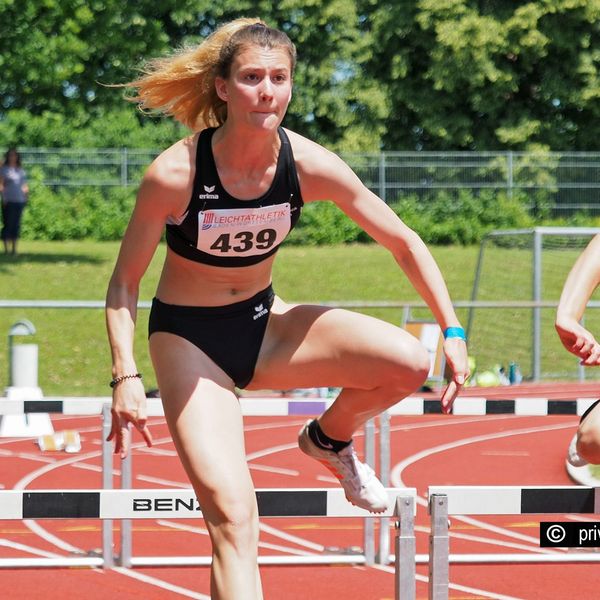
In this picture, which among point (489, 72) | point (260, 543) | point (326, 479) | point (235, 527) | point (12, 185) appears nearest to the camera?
point (235, 527)

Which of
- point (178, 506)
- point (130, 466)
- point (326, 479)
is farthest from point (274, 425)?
point (178, 506)

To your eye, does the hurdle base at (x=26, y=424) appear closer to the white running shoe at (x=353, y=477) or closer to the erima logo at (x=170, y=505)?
the white running shoe at (x=353, y=477)

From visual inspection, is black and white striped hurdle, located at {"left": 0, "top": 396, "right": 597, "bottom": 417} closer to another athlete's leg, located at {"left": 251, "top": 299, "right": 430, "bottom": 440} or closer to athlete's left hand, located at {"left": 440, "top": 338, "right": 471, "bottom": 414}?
another athlete's leg, located at {"left": 251, "top": 299, "right": 430, "bottom": 440}

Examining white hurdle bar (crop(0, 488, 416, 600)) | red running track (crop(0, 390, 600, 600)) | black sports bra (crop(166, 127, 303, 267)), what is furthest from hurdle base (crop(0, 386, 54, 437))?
black sports bra (crop(166, 127, 303, 267))

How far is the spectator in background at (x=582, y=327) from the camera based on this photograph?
4129mm

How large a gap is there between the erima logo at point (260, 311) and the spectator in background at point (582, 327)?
105cm

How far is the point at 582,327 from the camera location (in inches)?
165

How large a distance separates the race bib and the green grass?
1154 cm

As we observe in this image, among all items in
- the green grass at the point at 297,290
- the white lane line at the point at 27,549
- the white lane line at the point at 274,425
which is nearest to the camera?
the white lane line at the point at 27,549

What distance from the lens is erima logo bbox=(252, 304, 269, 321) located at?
455cm

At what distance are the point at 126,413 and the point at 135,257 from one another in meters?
0.52

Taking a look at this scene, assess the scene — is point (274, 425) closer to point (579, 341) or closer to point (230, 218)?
point (230, 218)

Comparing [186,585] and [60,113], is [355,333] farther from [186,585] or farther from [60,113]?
[60,113]

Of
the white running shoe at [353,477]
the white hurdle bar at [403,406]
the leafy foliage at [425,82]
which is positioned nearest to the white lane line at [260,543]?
the white hurdle bar at [403,406]
